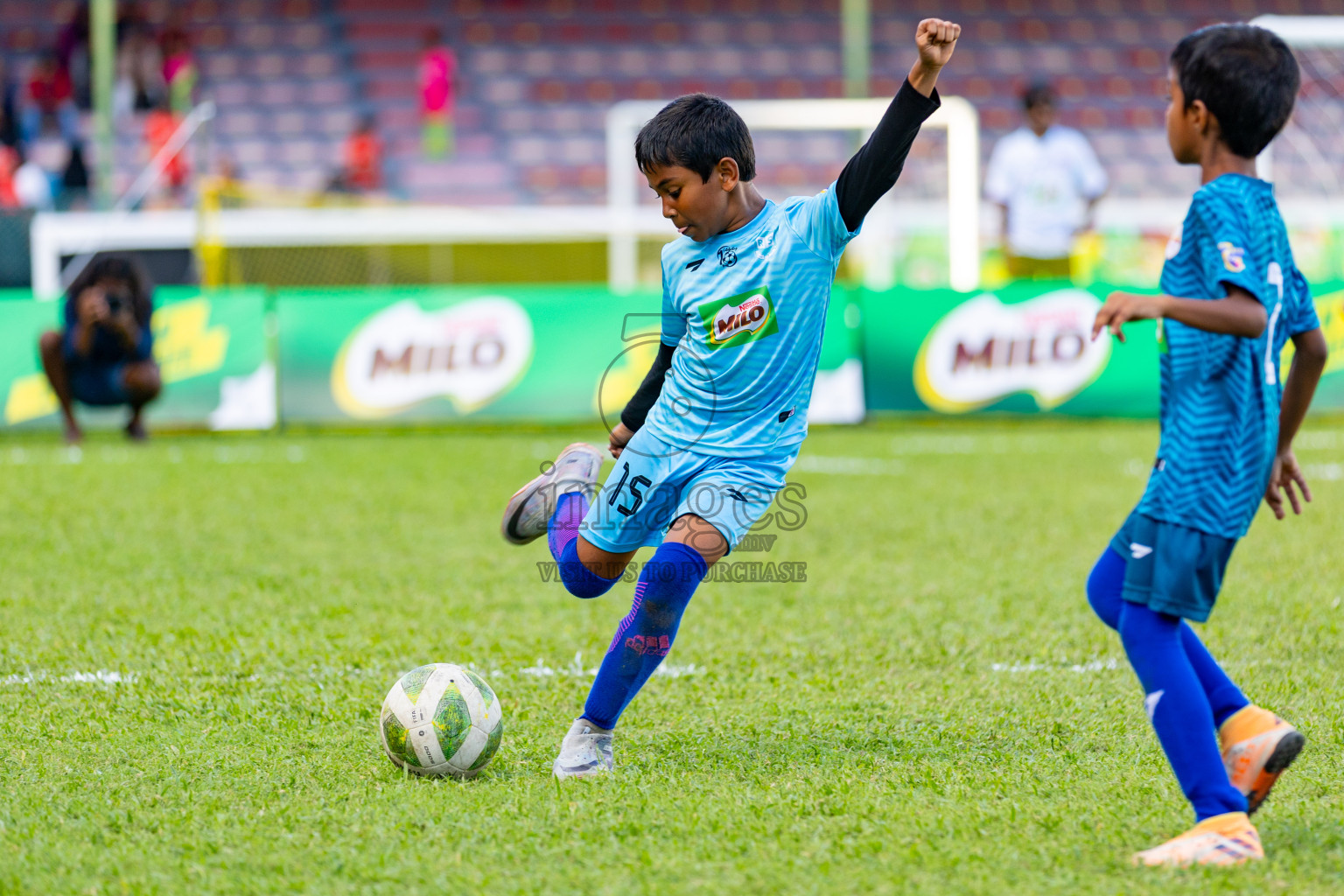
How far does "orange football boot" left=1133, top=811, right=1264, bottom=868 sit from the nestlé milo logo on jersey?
1.37m

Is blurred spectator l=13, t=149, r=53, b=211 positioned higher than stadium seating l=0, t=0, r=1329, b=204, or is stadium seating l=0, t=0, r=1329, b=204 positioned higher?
stadium seating l=0, t=0, r=1329, b=204

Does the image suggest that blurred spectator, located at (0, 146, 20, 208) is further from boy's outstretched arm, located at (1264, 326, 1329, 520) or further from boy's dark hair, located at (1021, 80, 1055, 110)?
boy's outstretched arm, located at (1264, 326, 1329, 520)

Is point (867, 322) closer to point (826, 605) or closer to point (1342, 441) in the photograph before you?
point (1342, 441)

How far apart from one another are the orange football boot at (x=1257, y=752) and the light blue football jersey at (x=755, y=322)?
1158 mm

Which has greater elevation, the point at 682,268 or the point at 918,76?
the point at 918,76

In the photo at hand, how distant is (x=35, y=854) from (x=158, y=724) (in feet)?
3.25

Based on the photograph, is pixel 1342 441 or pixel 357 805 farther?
pixel 1342 441

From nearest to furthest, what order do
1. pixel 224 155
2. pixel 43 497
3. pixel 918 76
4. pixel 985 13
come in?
pixel 918 76 < pixel 43 497 < pixel 224 155 < pixel 985 13

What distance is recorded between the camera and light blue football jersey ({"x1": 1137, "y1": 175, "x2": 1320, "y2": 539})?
2.63 m

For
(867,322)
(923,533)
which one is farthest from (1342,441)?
(923,533)

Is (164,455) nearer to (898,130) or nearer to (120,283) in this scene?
(120,283)

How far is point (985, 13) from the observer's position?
21.9 metres

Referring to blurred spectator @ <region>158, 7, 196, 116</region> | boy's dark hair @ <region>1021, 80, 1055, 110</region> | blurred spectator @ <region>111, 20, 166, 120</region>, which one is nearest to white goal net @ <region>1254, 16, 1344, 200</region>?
boy's dark hair @ <region>1021, 80, 1055, 110</region>

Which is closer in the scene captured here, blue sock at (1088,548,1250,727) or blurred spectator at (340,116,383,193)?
blue sock at (1088,548,1250,727)
